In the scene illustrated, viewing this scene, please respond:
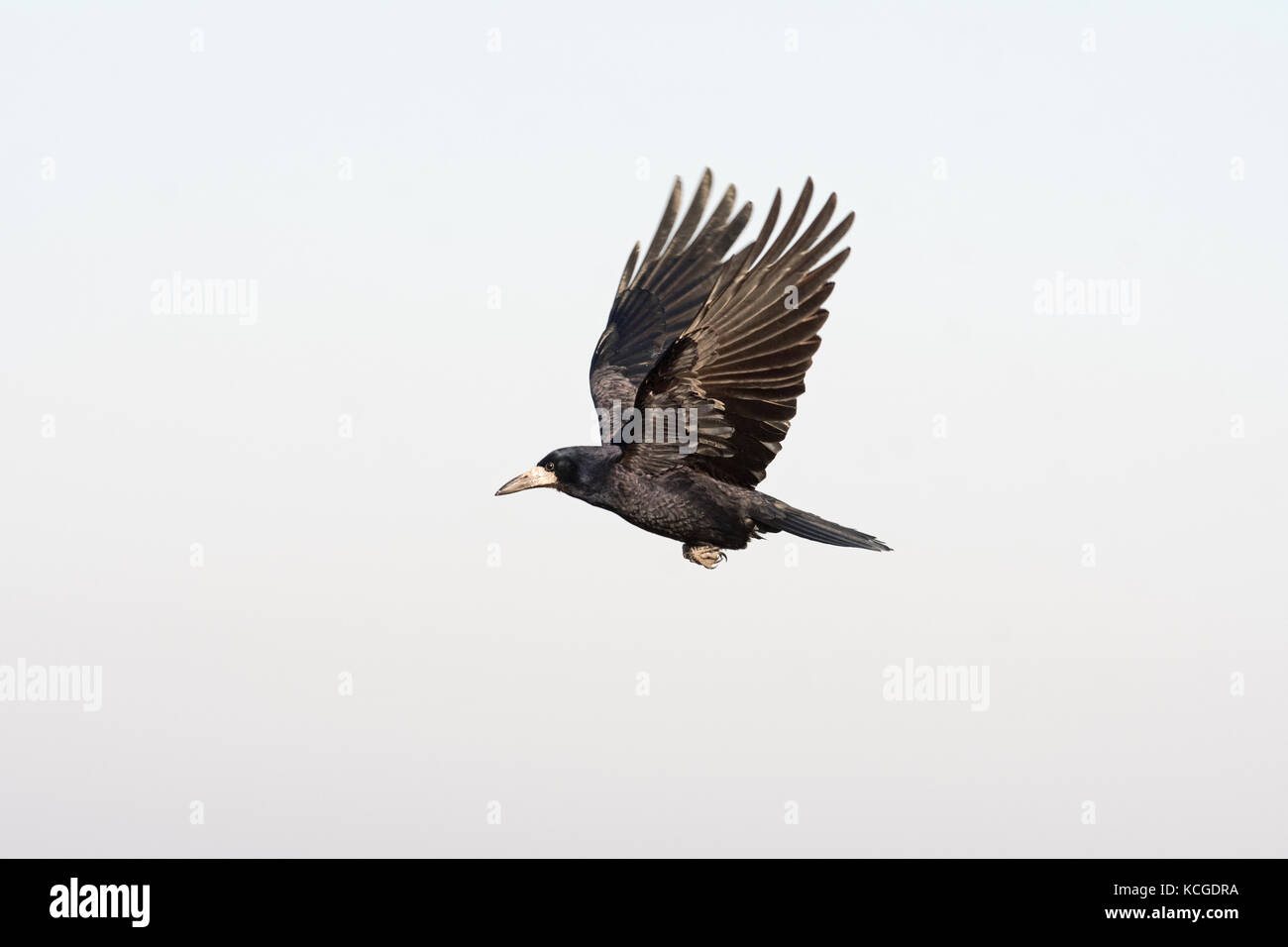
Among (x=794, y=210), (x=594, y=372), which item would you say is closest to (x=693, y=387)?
(x=794, y=210)

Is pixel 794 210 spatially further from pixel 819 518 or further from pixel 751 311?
pixel 819 518

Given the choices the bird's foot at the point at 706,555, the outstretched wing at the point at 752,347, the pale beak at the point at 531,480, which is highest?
the outstretched wing at the point at 752,347

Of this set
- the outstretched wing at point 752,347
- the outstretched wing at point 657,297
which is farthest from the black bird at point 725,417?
the outstretched wing at point 657,297

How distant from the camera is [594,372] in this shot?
14516 mm

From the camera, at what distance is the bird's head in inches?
493

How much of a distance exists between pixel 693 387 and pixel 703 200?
302 centimetres

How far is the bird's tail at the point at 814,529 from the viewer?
39.6 feet

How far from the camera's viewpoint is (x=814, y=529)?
12188mm

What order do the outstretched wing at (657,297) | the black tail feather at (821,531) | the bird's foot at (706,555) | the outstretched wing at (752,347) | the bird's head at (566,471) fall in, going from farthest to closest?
the outstretched wing at (657,297) → the bird's foot at (706,555) → the bird's head at (566,471) → the black tail feather at (821,531) → the outstretched wing at (752,347)

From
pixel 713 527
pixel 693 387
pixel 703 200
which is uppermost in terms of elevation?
pixel 703 200

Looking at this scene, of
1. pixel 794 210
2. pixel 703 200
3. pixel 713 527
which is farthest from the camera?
pixel 703 200

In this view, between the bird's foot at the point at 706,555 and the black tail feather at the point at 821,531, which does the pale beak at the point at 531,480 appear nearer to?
the bird's foot at the point at 706,555

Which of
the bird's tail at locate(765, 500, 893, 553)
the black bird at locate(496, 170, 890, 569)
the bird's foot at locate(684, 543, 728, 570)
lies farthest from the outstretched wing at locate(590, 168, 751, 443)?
the bird's tail at locate(765, 500, 893, 553)

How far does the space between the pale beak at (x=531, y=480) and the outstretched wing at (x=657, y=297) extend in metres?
1.34
